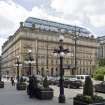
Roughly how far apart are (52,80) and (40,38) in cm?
5739

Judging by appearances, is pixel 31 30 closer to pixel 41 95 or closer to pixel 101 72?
pixel 101 72

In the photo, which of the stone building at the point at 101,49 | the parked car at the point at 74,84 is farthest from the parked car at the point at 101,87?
the stone building at the point at 101,49

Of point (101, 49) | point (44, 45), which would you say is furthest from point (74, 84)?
point (101, 49)

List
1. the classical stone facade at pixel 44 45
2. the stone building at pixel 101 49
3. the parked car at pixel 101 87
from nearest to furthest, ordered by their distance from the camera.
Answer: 1. the parked car at pixel 101 87
2. the classical stone facade at pixel 44 45
3. the stone building at pixel 101 49

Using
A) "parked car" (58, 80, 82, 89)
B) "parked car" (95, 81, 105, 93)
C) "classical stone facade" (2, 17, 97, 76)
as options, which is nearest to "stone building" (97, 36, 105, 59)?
"classical stone facade" (2, 17, 97, 76)

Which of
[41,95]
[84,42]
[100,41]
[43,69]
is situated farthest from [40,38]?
[41,95]

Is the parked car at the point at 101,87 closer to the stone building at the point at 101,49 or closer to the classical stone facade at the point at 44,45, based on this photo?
the classical stone facade at the point at 44,45

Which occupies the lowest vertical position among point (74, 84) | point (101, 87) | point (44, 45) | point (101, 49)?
point (74, 84)

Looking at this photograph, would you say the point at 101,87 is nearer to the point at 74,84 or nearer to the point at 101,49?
the point at 74,84

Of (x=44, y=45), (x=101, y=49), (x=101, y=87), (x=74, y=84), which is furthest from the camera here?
(x=101, y=49)

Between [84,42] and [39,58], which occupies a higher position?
[84,42]

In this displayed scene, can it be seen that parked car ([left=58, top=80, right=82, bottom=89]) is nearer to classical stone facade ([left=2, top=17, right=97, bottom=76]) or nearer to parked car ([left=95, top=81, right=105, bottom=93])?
parked car ([left=95, top=81, right=105, bottom=93])

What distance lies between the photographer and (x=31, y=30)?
10475 centimetres

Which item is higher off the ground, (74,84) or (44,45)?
(44,45)
